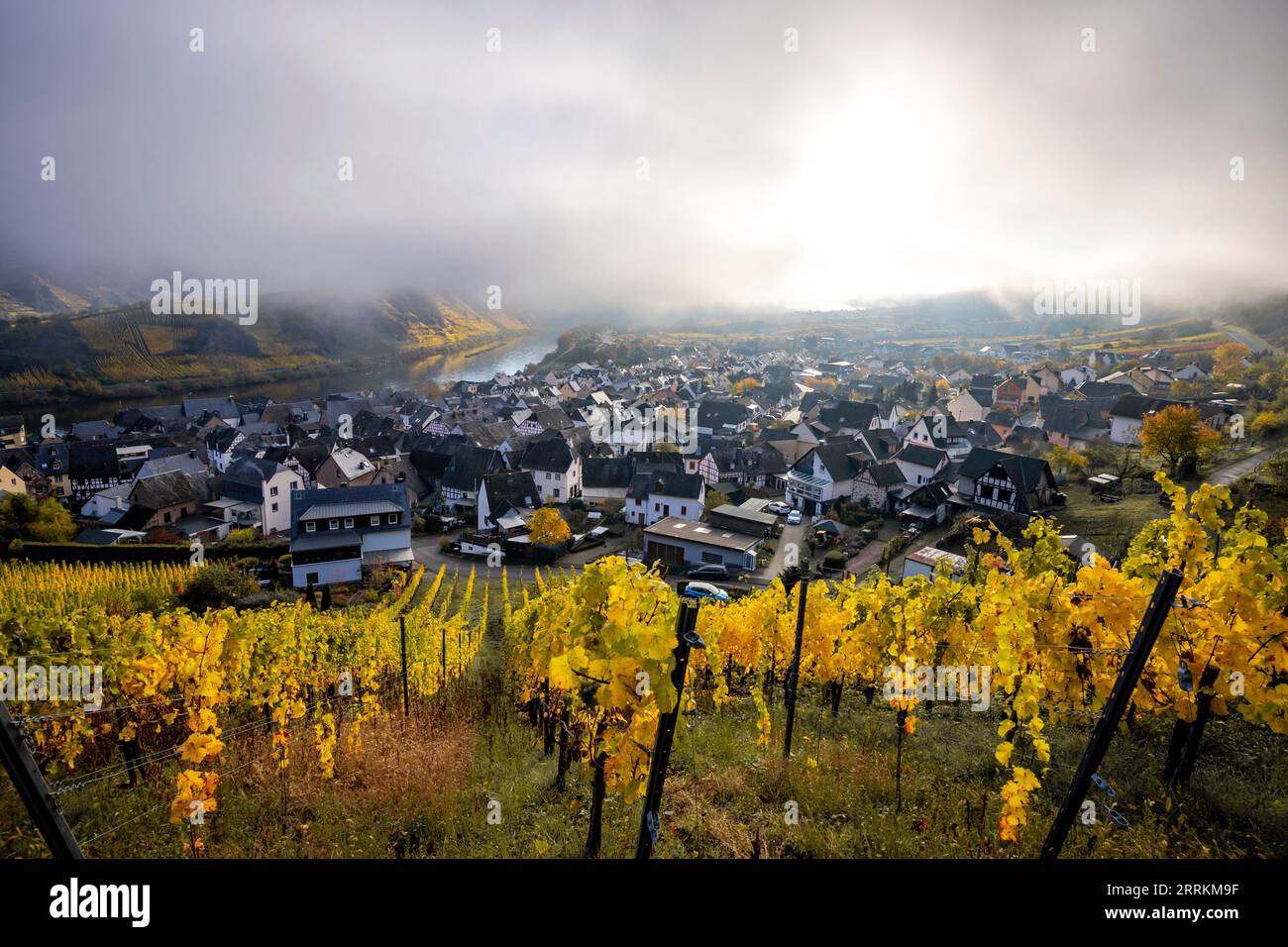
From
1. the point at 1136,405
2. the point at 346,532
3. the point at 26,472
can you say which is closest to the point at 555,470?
the point at 346,532

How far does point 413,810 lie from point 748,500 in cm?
4095

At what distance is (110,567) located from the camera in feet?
108

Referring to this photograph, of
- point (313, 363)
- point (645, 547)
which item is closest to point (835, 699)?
point (645, 547)

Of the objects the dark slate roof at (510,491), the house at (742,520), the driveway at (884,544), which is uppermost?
the dark slate roof at (510,491)

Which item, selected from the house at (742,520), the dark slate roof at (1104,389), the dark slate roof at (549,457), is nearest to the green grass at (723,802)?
the house at (742,520)

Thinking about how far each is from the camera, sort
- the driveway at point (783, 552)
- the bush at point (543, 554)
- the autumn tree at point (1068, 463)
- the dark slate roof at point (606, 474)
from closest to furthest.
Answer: the driveway at point (783, 552) → the bush at point (543, 554) → the autumn tree at point (1068, 463) → the dark slate roof at point (606, 474)

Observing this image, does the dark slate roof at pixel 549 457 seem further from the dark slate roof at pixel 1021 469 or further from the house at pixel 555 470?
the dark slate roof at pixel 1021 469

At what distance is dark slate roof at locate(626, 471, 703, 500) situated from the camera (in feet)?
143

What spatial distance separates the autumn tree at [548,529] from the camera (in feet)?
132

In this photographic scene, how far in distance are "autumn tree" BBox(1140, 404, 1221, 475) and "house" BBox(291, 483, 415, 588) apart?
44710 mm

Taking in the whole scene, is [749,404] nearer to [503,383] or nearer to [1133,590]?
[503,383]

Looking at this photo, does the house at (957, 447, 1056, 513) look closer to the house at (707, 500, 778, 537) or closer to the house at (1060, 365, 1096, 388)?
the house at (707, 500, 778, 537)

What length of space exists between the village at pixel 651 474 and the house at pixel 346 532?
0.12 m

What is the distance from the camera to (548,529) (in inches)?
1590
